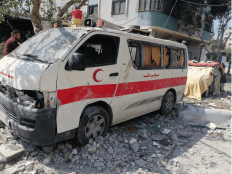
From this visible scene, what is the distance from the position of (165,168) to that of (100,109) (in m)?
1.57

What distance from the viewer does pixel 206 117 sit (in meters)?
5.63

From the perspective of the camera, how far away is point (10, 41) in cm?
525

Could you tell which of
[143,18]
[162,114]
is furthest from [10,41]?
[143,18]

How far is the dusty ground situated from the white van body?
0.44 metres

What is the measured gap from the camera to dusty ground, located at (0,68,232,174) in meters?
3.12

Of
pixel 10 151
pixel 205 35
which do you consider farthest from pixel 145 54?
pixel 205 35

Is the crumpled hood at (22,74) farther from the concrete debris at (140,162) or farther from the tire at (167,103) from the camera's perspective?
the tire at (167,103)

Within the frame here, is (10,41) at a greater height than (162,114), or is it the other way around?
(10,41)

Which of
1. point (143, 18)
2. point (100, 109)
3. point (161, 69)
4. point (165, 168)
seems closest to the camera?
point (165, 168)

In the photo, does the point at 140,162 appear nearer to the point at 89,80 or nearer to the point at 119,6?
the point at 89,80

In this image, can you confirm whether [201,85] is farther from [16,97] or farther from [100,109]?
[16,97]

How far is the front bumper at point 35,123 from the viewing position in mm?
2803

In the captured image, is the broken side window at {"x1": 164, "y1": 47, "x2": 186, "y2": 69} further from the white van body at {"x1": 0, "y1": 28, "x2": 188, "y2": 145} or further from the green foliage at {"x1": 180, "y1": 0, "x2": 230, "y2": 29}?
the green foliage at {"x1": 180, "y1": 0, "x2": 230, "y2": 29}

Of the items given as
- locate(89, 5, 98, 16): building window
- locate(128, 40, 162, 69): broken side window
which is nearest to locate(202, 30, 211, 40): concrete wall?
locate(89, 5, 98, 16): building window
